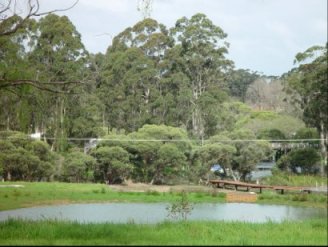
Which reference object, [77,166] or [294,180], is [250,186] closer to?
[294,180]

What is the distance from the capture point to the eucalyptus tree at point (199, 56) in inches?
1367

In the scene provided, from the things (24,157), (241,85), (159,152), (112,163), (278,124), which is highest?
(241,85)

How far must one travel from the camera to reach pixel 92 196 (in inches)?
806

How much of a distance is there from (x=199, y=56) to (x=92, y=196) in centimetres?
1744

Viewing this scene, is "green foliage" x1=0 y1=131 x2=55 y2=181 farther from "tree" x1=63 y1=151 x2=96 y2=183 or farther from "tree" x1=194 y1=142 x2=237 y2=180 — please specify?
"tree" x1=194 y1=142 x2=237 y2=180

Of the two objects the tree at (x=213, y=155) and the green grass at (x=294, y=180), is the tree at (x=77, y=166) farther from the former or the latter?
the green grass at (x=294, y=180)

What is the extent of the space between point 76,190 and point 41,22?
1161cm

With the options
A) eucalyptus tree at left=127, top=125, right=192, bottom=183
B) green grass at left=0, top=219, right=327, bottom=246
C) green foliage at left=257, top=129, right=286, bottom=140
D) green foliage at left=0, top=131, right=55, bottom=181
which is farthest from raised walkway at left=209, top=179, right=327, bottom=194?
green grass at left=0, top=219, right=327, bottom=246

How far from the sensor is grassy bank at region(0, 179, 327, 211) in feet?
57.7

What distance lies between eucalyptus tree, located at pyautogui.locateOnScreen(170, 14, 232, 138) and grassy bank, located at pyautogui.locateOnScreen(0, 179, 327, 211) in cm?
1232

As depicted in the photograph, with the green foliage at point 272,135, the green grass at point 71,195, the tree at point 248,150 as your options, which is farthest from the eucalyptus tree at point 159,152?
the green foliage at point 272,135

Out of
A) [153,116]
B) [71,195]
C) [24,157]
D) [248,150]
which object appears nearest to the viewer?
[71,195]

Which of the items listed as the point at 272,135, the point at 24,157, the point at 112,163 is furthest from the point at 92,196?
the point at 272,135

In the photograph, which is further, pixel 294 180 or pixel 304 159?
pixel 304 159
